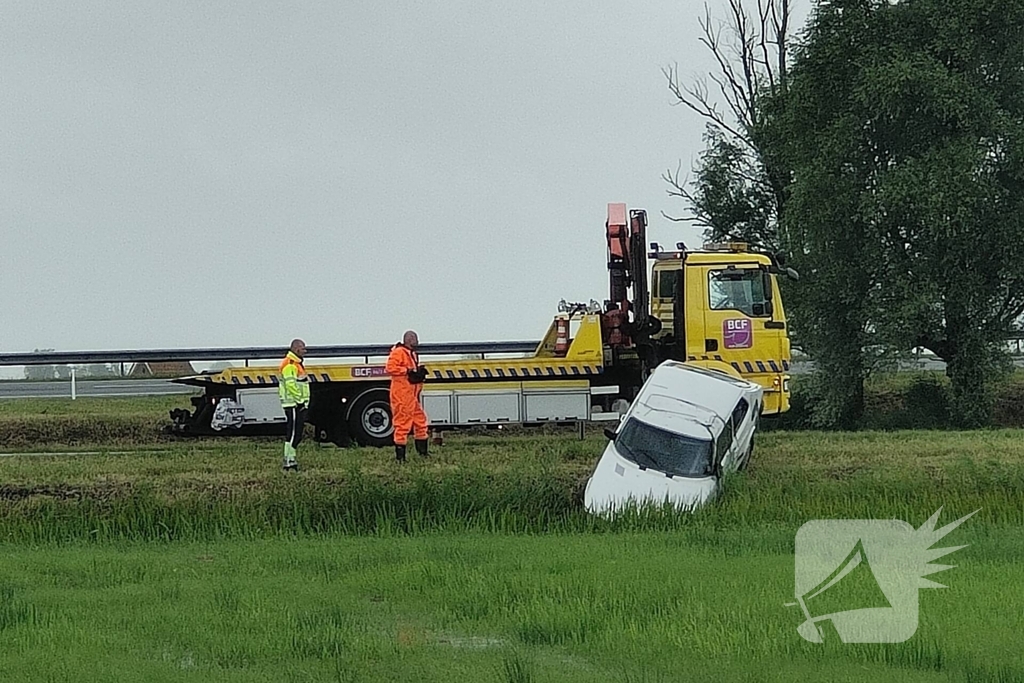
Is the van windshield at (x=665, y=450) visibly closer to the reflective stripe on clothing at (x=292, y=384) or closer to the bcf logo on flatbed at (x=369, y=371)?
the reflective stripe on clothing at (x=292, y=384)

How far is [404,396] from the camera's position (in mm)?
16625

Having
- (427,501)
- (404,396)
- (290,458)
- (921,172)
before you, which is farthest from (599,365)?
(921,172)

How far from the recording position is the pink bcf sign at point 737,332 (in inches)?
752

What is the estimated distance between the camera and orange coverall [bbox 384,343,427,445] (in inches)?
650

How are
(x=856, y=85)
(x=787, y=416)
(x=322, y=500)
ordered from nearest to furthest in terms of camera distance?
(x=322, y=500), (x=856, y=85), (x=787, y=416)

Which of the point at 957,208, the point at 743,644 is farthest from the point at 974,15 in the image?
the point at 743,644

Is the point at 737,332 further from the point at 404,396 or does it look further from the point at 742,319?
the point at 404,396

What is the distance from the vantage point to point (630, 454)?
44.9ft

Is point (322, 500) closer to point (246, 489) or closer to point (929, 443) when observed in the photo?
point (246, 489)

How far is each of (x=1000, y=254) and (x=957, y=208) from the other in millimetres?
Answer: 1946

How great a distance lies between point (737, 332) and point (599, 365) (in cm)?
219

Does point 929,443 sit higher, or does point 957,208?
point 957,208

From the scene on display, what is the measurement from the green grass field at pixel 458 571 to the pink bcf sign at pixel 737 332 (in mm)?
2401
